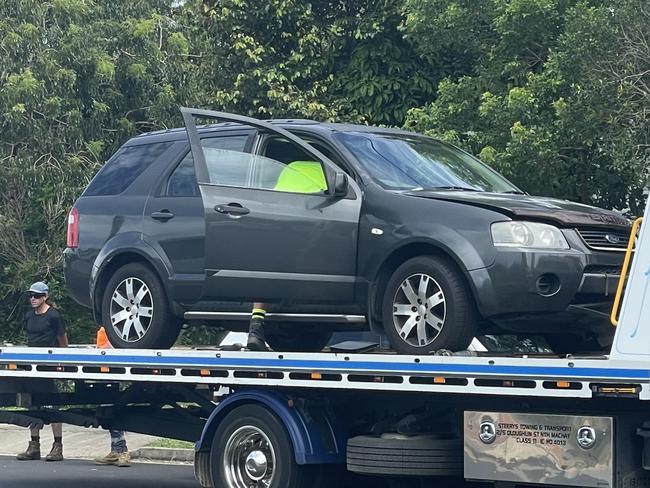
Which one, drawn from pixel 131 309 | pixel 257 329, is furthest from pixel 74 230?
pixel 257 329

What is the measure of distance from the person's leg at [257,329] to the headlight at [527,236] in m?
1.90

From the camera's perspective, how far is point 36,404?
11383mm

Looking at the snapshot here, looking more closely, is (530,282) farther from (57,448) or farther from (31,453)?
(31,453)

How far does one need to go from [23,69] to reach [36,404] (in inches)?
374

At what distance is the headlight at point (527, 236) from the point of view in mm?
8711

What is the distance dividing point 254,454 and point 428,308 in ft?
5.55

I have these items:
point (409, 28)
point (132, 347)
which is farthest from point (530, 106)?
point (132, 347)

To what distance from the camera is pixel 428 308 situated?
351 inches

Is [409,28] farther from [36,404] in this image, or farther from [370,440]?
[370,440]

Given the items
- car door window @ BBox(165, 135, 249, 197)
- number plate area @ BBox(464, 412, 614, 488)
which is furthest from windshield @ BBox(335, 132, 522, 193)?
number plate area @ BBox(464, 412, 614, 488)

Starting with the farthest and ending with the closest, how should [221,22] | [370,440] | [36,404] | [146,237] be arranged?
[221,22], [36,404], [146,237], [370,440]

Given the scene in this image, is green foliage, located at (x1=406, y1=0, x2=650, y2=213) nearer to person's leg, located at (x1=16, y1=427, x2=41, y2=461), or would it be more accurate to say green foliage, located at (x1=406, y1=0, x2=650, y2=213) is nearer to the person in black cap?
the person in black cap

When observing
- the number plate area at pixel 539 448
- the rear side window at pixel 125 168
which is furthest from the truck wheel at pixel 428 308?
the rear side window at pixel 125 168

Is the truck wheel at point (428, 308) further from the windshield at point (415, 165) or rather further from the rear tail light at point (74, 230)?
the rear tail light at point (74, 230)
